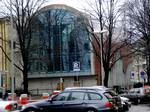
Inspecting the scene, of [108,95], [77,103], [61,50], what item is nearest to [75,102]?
[77,103]

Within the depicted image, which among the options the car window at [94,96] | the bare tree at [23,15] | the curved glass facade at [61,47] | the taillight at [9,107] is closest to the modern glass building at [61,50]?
the curved glass facade at [61,47]

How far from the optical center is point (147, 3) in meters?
49.1

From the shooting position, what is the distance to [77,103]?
21047 mm

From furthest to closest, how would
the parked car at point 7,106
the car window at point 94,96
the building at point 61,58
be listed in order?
the building at point 61,58
the car window at point 94,96
the parked car at point 7,106

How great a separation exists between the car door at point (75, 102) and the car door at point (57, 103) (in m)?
0.22

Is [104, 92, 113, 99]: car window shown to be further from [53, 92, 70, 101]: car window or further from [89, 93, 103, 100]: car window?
[53, 92, 70, 101]: car window

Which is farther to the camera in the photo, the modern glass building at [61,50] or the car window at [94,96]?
the modern glass building at [61,50]

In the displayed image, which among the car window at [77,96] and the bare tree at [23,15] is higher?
the bare tree at [23,15]

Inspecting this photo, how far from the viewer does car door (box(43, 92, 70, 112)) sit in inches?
840

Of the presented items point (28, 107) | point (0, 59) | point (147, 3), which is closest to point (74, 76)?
point (0, 59)

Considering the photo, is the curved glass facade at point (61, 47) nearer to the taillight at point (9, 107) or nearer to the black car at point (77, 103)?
the black car at point (77, 103)

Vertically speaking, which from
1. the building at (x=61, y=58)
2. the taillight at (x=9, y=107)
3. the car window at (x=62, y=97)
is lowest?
the taillight at (x=9, y=107)

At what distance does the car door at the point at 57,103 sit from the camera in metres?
21.3

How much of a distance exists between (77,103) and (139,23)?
98.9 ft
